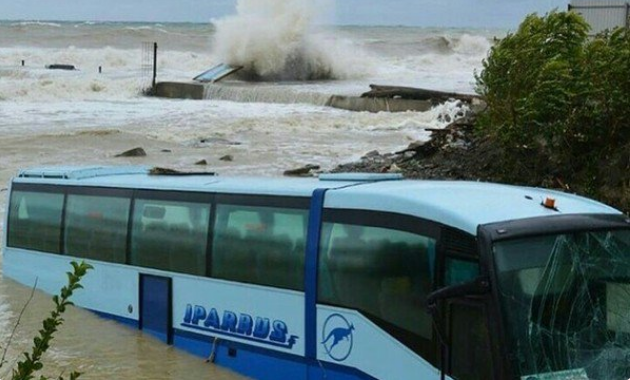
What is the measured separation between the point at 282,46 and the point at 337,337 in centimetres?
4715

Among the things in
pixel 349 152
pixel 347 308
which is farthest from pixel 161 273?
pixel 349 152

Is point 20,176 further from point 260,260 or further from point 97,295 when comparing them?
point 260,260

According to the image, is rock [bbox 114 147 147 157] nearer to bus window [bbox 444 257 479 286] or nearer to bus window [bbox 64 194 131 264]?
bus window [bbox 64 194 131 264]

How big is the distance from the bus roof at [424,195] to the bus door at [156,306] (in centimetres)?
89

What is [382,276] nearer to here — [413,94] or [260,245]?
[260,245]

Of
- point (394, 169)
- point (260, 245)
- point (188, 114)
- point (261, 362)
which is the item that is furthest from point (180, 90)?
point (261, 362)

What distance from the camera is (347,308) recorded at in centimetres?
730

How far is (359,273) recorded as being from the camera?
7.23 m

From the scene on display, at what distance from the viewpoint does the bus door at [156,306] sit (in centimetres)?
934

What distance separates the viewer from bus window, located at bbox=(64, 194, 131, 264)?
33.3 feet

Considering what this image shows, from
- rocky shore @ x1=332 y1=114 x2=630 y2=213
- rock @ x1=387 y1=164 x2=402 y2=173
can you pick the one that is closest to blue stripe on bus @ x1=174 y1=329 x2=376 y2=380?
rocky shore @ x1=332 y1=114 x2=630 y2=213

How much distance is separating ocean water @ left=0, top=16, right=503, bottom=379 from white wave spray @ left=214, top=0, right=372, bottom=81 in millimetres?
76

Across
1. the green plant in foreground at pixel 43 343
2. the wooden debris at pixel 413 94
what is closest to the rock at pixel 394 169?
the green plant in foreground at pixel 43 343

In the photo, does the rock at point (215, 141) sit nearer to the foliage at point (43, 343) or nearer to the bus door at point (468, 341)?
the bus door at point (468, 341)
